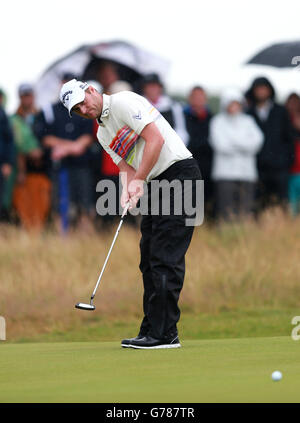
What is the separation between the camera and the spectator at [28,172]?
14.5 meters

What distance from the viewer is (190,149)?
13.9m

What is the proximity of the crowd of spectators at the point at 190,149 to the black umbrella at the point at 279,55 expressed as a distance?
7.59 feet

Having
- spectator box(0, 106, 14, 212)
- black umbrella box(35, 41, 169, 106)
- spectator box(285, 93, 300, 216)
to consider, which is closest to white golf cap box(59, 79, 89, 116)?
spectator box(0, 106, 14, 212)

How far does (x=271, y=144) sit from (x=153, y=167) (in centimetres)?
711

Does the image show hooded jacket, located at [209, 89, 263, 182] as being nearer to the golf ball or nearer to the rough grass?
the rough grass

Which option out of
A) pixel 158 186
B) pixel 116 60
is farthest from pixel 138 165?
pixel 116 60

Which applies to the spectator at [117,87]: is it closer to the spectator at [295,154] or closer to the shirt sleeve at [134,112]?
the spectator at [295,154]

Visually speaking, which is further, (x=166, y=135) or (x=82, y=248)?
(x=82, y=248)

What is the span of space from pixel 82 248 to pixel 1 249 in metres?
0.97

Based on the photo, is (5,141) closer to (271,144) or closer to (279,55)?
(271,144)

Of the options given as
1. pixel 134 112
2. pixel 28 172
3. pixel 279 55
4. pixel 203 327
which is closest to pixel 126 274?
pixel 203 327

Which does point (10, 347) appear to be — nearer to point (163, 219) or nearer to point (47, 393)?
point (163, 219)

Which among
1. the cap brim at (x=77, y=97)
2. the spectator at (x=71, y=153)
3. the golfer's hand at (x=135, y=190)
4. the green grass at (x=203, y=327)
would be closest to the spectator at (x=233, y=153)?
the spectator at (x=71, y=153)

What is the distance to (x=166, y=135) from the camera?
7562mm
